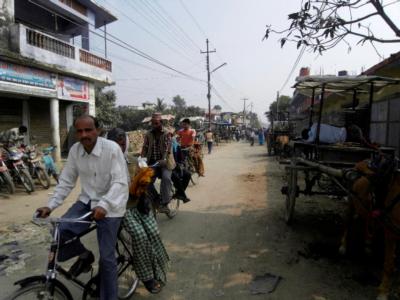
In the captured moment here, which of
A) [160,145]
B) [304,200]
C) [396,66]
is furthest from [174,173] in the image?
[396,66]

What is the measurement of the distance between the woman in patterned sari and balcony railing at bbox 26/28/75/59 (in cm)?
1167

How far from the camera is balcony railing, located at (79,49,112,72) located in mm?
16211

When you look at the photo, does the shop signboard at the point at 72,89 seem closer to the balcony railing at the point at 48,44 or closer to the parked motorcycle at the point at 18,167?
the balcony railing at the point at 48,44

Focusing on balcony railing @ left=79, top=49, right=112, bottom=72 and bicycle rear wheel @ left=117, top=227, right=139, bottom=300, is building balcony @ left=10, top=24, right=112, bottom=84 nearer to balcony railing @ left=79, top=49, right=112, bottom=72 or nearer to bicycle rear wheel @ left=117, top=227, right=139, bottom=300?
balcony railing @ left=79, top=49, right=112, bottom=72

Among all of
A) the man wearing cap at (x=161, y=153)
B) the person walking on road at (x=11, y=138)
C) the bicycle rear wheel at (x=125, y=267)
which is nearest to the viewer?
the bicycle rear wheel at (x=125, y=267)

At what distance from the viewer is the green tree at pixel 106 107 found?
1270 inches

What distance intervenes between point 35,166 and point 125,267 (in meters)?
7.05

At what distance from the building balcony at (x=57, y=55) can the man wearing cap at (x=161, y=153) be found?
28.5 ft

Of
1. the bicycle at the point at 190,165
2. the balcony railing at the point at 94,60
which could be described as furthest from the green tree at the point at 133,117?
the bicycle at the point at 190,165

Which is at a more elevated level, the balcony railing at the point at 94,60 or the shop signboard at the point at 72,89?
the balcony railing at the point at 94,60

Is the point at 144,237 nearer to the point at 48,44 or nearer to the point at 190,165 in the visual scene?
the point at 190,165

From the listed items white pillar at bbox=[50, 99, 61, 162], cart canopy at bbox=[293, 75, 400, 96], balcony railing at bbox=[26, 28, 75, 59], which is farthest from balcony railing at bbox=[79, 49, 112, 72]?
cart canopy at bbox=[293, 75, 400, 96]

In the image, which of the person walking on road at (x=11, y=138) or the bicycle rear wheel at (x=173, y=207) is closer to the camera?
the bicycle rear wheel at (x=173, y=207)

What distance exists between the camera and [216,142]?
37.6 m
